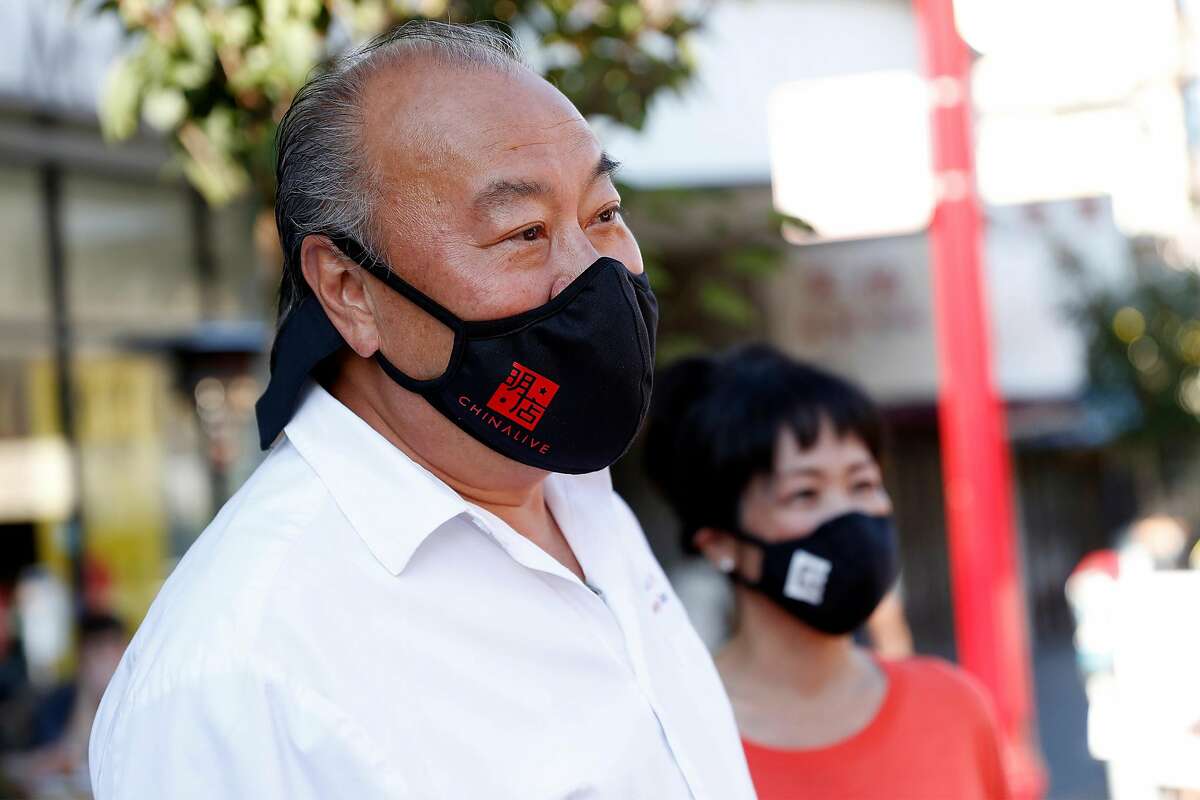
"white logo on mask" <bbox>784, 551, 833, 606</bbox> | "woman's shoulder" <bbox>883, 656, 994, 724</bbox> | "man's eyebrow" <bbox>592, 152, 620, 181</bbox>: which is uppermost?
"man's eyebrow" <bbox>592, 152, 620, 181</bbox>

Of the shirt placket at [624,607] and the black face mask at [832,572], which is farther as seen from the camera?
the black face mask at [832,572]

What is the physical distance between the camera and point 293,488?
1496mm

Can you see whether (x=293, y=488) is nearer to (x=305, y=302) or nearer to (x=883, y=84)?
(x=305, y=302)

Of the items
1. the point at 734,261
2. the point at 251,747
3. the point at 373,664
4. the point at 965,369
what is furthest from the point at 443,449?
the point at 965,369

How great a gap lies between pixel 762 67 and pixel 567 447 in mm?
8169

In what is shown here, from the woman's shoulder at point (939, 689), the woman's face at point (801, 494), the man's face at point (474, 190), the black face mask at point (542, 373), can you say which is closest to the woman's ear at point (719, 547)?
the woman's face at point (801, 494)

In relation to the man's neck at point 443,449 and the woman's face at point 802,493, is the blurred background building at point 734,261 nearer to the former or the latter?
the woman's face at point 802,493

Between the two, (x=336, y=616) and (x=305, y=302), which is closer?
(x=336, y=616)

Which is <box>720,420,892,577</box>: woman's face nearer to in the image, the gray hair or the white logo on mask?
the white logo on mask

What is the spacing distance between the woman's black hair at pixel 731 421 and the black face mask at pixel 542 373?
3.10ft

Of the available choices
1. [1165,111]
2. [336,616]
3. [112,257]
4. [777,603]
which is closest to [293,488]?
[336,616]

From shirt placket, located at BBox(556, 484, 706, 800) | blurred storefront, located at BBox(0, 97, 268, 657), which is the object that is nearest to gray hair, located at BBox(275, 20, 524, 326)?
shirt placket, located at BBox(556, 484, 706, 800)

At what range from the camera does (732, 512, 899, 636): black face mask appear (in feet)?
8.06

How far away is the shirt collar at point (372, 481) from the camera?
1.46m
